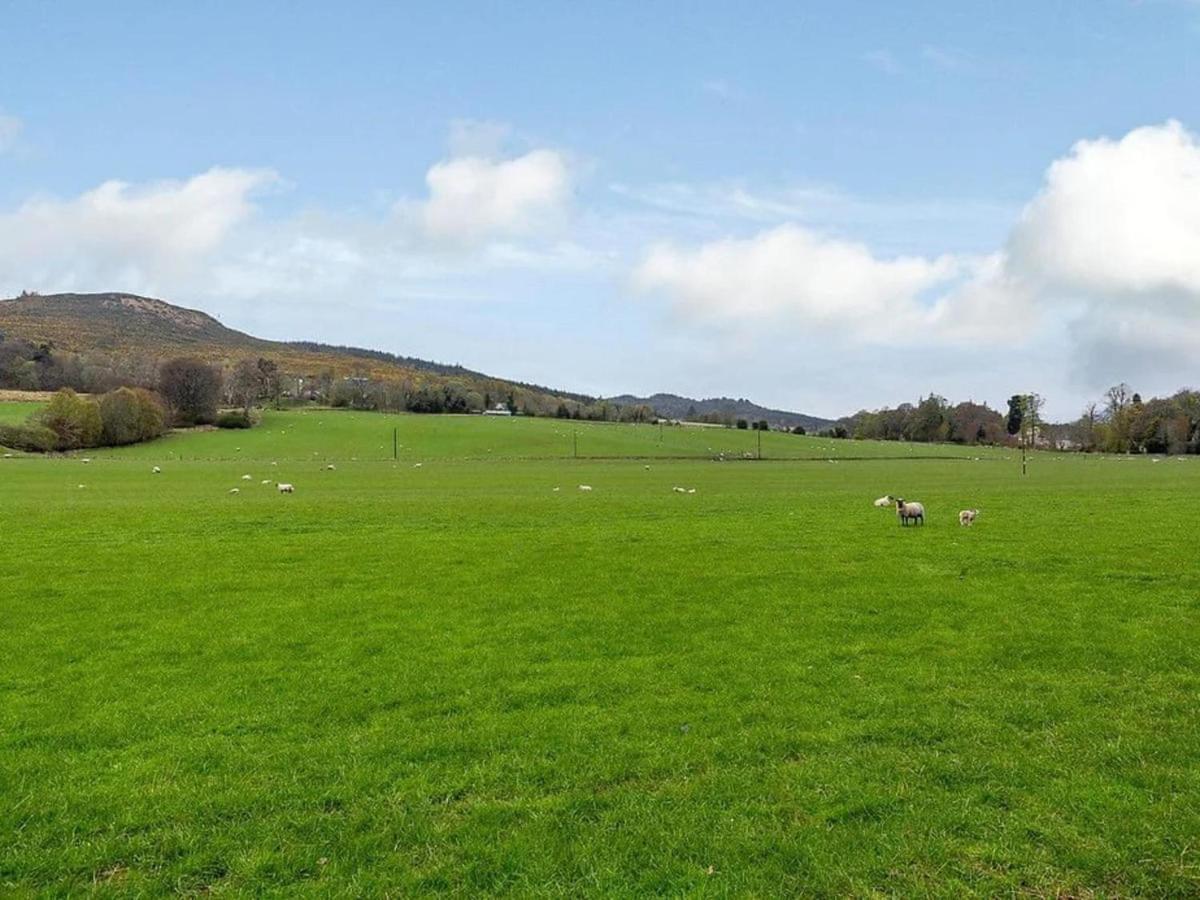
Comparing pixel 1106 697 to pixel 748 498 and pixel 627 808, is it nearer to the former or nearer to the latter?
pixel 627 808

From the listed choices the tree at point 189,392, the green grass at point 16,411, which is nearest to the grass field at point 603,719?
the green grass at point 16,411

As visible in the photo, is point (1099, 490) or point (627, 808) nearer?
point (627, 808)

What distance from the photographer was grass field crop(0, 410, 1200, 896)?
20.0ft

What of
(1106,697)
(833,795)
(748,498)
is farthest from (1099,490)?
(833,795)

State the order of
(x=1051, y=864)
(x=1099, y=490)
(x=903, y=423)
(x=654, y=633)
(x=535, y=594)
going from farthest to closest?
1. (x=903, y=423)
2. (x=1099, y=490)
3. (x=535, y=594)
4. (x=654, y=633)
5. (x=1051, y=864)

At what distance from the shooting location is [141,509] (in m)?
31.9

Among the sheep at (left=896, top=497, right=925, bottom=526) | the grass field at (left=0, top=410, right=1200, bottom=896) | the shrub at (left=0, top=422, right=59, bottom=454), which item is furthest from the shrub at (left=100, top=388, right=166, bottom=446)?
the sheep at (left=896, top=497, right=925, bottom=526)

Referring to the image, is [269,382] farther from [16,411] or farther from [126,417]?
[126,417]

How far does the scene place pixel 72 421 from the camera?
10069 centimetres

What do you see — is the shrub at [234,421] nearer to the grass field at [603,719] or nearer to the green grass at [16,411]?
the green grass at [16,411]

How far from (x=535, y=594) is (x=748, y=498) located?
82.6ft

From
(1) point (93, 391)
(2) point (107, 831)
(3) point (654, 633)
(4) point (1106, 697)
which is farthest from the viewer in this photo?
(1) point (93, 391)

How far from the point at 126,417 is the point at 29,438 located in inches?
440

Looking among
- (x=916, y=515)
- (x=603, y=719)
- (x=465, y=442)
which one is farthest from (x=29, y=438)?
(x=603, y=719)
